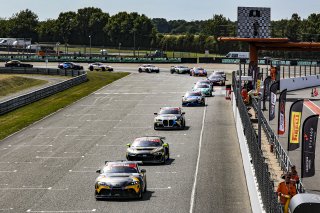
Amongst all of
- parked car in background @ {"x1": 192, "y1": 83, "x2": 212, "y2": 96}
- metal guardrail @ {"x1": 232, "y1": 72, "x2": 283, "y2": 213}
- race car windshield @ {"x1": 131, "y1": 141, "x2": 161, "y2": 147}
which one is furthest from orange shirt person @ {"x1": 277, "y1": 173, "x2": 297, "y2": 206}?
parked car in background @ {"x1": 192, "y1": 83, "x2": 212, "y2": 96}

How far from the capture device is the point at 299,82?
7981 centimetres

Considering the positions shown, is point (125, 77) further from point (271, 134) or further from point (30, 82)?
point (271, 134)

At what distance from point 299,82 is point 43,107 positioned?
32.2 meters

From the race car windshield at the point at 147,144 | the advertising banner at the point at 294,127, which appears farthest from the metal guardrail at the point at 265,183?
the race car windshield at the point at 147,144

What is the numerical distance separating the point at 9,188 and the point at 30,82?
2272 inches

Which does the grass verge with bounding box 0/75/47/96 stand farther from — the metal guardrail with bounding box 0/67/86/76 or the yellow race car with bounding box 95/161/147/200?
the yellow race car with bounding box 95/161/147/200

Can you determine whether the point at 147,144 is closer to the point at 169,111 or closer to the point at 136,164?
the point at 136,164

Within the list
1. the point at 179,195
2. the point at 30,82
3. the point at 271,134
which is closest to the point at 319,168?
the point at 271,134

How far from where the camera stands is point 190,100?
5750 cm

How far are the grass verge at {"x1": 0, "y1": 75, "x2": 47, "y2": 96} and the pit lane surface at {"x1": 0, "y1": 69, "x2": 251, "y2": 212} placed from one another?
18.6m

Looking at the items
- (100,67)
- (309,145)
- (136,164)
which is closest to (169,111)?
(136,164)

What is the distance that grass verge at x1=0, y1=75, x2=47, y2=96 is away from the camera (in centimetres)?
7625

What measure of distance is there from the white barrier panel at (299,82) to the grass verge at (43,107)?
18.7 metres

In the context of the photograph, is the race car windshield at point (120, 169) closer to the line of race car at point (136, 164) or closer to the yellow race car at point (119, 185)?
the line of race car at point (136, 164)
